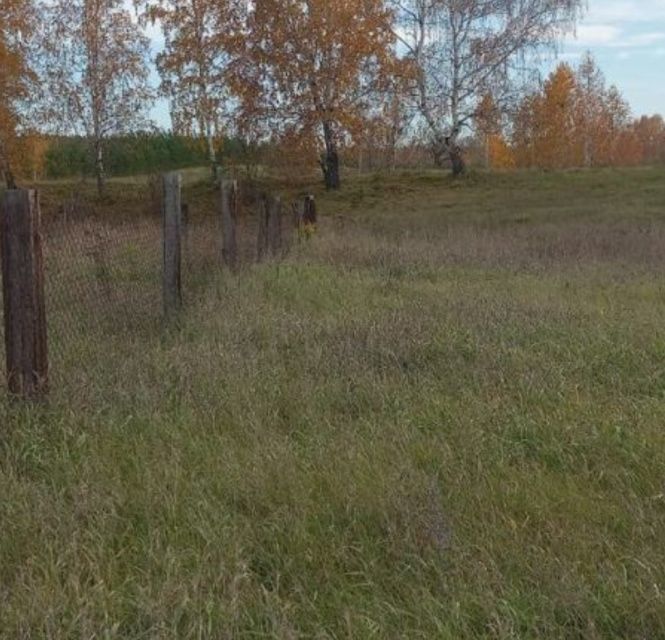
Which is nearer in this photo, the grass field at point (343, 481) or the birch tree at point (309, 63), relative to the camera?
the grass field at point (343, 481)

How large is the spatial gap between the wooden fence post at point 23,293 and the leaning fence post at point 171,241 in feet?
8.41

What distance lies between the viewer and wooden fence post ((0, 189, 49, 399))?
12.8 feet

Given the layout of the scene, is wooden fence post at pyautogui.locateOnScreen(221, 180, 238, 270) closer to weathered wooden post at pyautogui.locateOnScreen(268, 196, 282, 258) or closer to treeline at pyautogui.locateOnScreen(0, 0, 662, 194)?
weathered wooden post at pyautogui.locateOnScreen(268, 196, 282, 258)

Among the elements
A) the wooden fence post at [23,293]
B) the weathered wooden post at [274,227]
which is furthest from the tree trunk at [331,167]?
the wooden fence post at [23,293]

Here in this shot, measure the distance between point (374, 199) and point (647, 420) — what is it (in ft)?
84.8

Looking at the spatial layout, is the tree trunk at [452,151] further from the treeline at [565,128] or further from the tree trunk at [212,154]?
the tree trunk at [212,154]

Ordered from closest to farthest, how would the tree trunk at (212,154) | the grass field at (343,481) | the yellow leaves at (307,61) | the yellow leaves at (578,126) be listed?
the grass field at (343,481) < the yellow leaves at (307,61) < the tree trunk at (212,154) < the yellow leaves at (578,126)

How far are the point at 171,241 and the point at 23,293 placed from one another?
2.73 m

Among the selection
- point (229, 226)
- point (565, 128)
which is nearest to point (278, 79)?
point (229, 226)

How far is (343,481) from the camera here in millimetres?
3199

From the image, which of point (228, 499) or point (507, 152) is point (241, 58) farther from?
point (507, 152)

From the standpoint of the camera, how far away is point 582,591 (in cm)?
241

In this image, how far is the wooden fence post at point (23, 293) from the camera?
12.8 feet

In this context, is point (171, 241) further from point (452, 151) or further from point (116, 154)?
point (116, 154)
